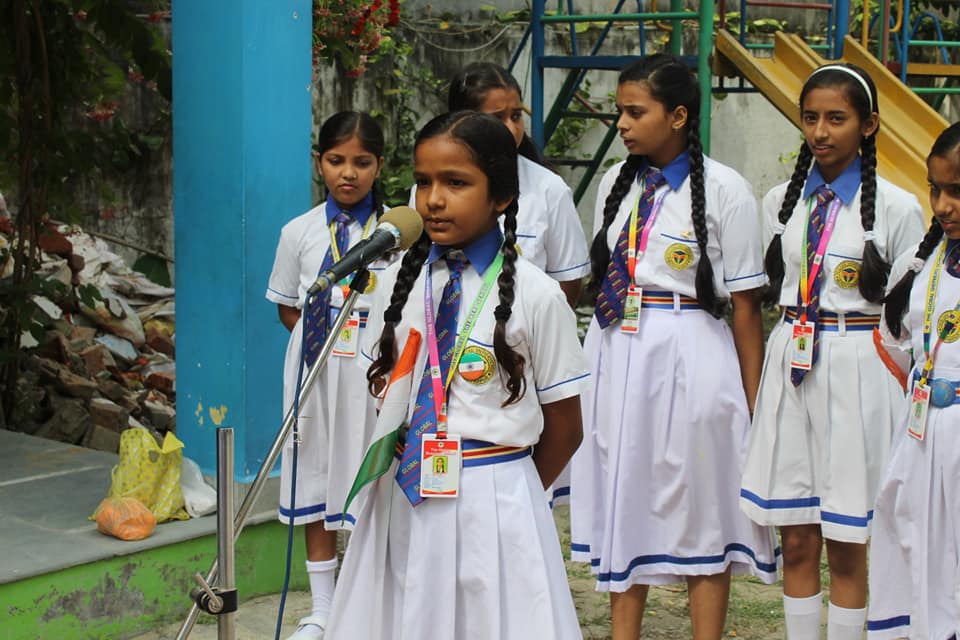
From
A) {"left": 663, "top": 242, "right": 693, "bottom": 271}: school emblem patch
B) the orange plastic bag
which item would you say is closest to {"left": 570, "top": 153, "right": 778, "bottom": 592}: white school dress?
{"left": 663, "top": 242, "right": 693, "bottom": 271}: school emblem patch

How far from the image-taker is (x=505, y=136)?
2941mm

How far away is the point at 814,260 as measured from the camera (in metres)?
3.88

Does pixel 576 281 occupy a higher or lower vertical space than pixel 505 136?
lower

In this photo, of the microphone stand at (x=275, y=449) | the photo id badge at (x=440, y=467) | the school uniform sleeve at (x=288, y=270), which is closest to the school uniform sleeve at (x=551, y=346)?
the photo id badge at (x=440, y=467)

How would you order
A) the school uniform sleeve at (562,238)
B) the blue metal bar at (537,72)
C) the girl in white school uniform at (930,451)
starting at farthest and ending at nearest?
the blue metal bar at (537,72) → the school uniform sleeve at (562,238) → the girl in white school uniform at (930,451)

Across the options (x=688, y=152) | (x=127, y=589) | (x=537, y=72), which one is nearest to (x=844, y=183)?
(x=688, y=152)

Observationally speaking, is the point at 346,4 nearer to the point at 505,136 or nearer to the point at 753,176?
the point at 505,136

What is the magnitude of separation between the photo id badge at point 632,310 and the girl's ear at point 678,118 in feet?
1.64

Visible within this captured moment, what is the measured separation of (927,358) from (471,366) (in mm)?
1302

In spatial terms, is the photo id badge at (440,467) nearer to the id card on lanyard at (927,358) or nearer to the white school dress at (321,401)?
the id card on lanyard at (927,358)

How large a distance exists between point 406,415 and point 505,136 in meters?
0.67

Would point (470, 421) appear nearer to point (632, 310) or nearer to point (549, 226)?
point (632, 310)

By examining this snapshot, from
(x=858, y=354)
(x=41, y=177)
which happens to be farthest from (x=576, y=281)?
(x=41, y=177)

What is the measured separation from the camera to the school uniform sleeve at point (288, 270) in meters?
4.44
